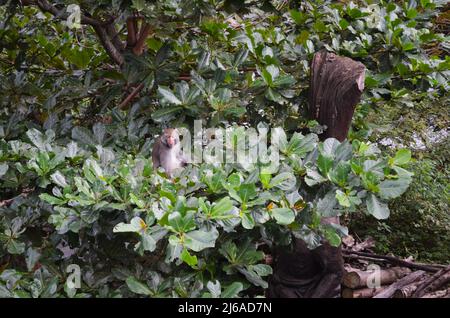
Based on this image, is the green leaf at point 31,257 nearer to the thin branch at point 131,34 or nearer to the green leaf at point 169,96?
the green leaf at point 169,96

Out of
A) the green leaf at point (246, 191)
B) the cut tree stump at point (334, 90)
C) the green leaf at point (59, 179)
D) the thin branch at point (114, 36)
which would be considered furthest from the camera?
the thin branch at point (114, 36)

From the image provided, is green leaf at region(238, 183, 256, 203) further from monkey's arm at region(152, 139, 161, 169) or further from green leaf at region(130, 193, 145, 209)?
monkey's arm at region(152, 139, 161, 169)

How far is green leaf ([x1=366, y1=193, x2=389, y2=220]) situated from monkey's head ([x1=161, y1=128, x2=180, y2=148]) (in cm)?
65

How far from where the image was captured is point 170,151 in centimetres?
160

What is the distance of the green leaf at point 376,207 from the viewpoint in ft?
3.88

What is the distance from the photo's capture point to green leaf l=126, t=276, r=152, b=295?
1248mm

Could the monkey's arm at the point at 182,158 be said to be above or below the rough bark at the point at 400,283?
above

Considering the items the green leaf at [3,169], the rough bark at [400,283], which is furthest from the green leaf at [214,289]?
the rough bark at [400,283]

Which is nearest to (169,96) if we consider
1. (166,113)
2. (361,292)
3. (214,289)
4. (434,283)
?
(166,113)

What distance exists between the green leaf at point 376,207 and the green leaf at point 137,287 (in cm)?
57

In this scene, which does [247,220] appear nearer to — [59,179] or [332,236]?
[332,236]

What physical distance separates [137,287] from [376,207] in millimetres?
608

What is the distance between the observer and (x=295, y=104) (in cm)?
179
